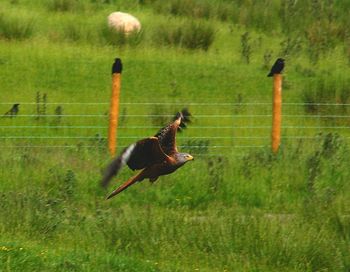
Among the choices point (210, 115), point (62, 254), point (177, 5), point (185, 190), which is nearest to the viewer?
point (62, 254)

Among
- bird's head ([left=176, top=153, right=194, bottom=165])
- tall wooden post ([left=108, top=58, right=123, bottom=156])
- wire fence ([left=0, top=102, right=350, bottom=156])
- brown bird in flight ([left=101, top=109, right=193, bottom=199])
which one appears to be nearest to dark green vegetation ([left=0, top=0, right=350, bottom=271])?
wire fence ([left=0, top=102, right=350, bottom=156])

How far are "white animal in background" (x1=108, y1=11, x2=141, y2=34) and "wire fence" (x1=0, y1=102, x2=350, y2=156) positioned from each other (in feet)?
13.2

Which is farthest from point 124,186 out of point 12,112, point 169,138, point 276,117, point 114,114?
point 12,112

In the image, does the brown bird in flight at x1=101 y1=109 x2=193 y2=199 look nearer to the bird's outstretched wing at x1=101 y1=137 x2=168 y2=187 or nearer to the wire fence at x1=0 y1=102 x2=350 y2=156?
the bird's outstretched wing at x1=101 y1=137 x2=168 y2=187

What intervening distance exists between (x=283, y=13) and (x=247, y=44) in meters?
2.96

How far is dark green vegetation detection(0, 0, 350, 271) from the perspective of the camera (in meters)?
9.79

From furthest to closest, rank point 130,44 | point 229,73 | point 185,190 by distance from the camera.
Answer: point 130,44 < point 229,73 < point 185,190

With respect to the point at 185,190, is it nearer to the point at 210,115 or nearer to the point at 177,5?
the point at 210,115

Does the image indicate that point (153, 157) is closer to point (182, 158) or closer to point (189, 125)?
point (182, 158)

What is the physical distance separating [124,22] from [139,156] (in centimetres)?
1235

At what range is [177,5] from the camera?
2220 centimetres

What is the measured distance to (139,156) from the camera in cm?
783

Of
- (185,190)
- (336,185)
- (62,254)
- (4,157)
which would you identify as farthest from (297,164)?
(62,254)

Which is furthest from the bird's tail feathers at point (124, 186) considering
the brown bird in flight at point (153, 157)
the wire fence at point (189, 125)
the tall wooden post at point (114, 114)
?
the wire fence at point (189, 125)
